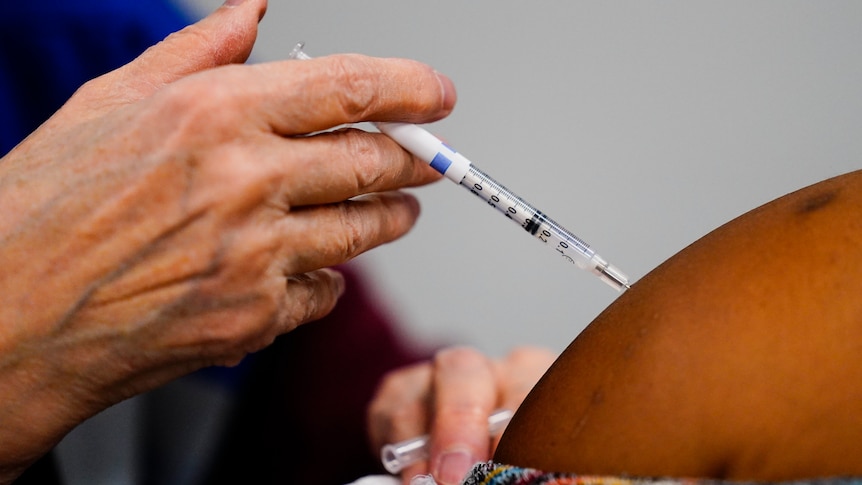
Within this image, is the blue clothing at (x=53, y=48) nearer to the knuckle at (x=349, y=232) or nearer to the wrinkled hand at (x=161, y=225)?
the wrinkled hand at (x=161, y=225)

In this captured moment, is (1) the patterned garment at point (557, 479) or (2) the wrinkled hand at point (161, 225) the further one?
(2) the wrinkled hand at point (161, 225)

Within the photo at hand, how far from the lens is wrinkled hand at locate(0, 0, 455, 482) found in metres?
0.61

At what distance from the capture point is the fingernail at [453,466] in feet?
2.66

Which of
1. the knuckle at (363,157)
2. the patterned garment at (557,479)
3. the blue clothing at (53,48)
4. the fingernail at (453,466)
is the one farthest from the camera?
the blue clothing at (53,48)

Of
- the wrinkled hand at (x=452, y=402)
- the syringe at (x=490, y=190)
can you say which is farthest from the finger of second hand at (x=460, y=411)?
the syringe at (x=490, y=190)

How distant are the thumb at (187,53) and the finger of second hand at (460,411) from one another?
499mm

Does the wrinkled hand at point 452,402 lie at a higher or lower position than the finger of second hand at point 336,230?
lower

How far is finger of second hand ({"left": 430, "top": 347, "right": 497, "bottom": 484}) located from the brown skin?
1.11 feet

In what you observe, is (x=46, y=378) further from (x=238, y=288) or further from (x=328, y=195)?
(x=328, y=195)

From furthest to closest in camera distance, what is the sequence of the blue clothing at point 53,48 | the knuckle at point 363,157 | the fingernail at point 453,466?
1. the blue clothing at point 53,48
2. the fingernail at point 453,466
3. the knuckle at point 363,157

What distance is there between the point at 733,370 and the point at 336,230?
0.39 m

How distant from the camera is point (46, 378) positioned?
647 mm

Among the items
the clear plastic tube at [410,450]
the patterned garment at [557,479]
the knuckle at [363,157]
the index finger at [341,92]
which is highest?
the index finger at [341,92]

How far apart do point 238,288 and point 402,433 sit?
48 cm
